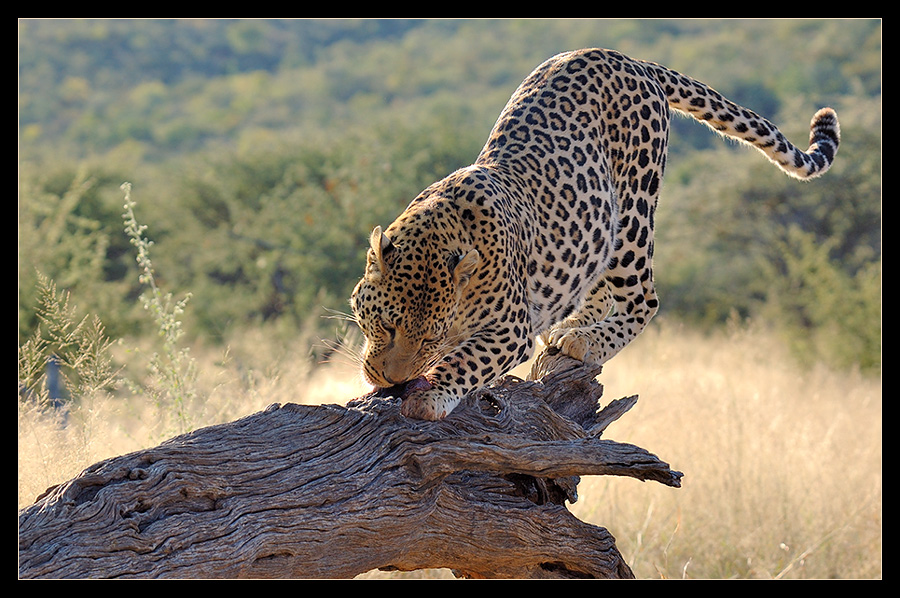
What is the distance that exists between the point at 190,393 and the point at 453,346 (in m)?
2.21

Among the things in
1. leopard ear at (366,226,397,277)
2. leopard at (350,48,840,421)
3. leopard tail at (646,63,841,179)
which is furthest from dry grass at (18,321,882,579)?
leopard tail at (646,63,841,179)

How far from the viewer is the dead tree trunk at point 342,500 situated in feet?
14.0

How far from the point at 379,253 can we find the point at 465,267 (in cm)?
53

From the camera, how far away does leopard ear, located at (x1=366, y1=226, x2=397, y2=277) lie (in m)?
5.61

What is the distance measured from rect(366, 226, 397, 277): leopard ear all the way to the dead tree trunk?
0.77 m

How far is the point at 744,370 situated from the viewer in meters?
15.7

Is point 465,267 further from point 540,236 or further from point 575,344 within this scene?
point 575,344

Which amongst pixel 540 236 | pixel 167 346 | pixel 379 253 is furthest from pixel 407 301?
pixel 167 346

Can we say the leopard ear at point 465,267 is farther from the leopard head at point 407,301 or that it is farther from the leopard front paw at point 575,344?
the leopard front paw at point 575,344

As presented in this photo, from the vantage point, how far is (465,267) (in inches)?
225

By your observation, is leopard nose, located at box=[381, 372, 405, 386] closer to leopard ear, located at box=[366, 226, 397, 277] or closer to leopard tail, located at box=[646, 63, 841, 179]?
leopard ear, located at box=[366, 226, 397, 277]

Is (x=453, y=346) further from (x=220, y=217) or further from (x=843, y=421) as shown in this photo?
(x=220, y=217)

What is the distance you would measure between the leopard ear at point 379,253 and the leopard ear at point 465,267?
404 millimetres

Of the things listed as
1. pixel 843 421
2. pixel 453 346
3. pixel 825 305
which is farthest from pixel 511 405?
pixel 825 305
